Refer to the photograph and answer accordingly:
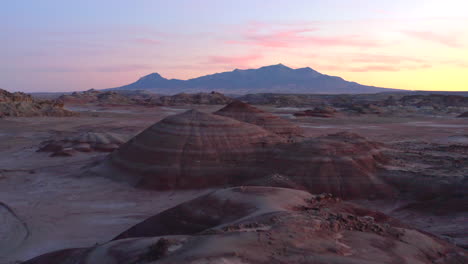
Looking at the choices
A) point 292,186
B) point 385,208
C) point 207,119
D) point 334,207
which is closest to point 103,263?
point 334,207

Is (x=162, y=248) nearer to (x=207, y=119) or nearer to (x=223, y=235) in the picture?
(x=223, y=235)

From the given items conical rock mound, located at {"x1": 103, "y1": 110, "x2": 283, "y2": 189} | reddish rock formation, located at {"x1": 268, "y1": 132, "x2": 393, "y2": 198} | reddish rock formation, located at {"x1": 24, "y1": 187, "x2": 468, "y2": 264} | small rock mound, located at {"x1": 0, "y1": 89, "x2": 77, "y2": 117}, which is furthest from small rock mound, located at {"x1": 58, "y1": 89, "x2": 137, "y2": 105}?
reddish rock formation, located at {"x1": 24, "y1": 187, "x2": 468, "y2": 264}

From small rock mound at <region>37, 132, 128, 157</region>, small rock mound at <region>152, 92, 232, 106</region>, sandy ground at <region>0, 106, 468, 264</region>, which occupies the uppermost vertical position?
small rock mound at <region>152, 92, 232, 106</region>

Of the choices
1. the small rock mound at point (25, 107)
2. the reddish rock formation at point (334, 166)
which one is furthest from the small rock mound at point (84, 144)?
the small rock mound at point (25, 107)

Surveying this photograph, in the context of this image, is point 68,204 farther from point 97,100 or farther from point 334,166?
point 97,100

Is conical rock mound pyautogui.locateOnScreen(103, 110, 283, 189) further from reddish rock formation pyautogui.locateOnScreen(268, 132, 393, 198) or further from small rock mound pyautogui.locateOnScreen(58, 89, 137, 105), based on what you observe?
small rock mound pyautogui.locateOnScreen(58, 89, 137, 105)
